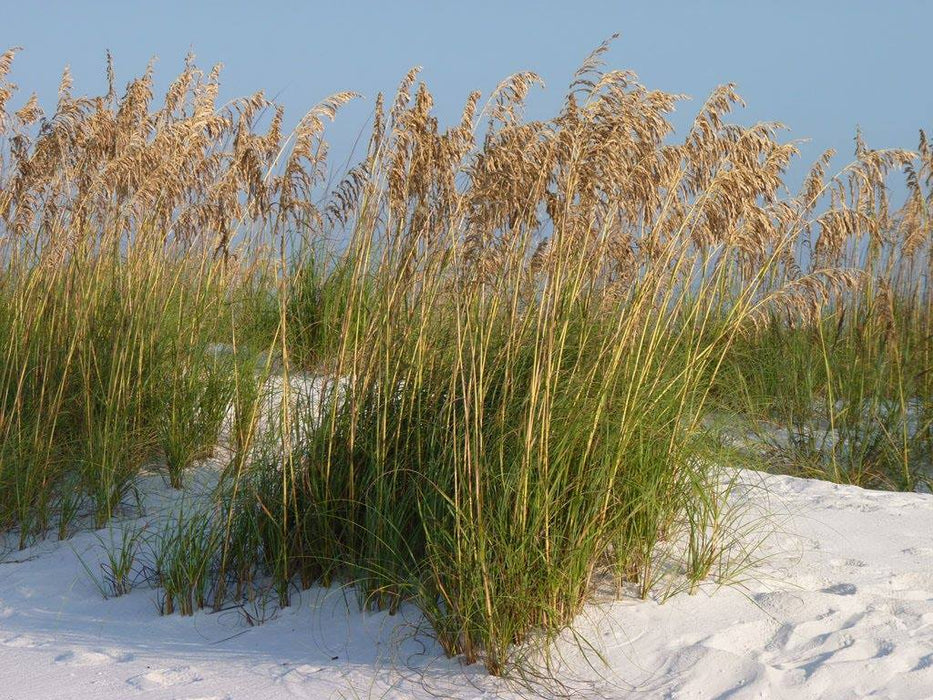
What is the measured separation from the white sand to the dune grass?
5.4 inches

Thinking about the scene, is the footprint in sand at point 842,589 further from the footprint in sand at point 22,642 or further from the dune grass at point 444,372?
the footprint in sand at point 22,642

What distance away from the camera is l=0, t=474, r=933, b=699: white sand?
3279 millimetres

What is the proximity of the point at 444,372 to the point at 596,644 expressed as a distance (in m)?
1.13

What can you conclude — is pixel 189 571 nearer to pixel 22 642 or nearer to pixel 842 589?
pixel 22 642

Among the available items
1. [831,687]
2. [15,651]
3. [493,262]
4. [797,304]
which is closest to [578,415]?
[493,262]

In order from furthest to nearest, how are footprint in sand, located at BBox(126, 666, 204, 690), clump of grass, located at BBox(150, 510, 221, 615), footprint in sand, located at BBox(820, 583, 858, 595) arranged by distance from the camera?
clump of grass, located at BBox(150, 510, 221, 615)
footprint in sand, located at BBox(820, 583, 858, 595)
footprint in sand, located at BBox(126, 666, 204, 690)

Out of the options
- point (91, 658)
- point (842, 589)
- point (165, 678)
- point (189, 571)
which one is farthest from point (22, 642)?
point (842, 589)

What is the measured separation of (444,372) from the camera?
392 cm

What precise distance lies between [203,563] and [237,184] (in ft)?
6.57

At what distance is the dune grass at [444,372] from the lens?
11.4ft

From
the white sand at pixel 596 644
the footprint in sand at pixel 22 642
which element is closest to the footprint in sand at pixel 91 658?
the white sand at pixel 596 644

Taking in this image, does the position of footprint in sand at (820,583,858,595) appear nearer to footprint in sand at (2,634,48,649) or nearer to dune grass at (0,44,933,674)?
dune grass at (0,44,933,674)

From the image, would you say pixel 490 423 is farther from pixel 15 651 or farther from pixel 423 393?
pixel 15 651

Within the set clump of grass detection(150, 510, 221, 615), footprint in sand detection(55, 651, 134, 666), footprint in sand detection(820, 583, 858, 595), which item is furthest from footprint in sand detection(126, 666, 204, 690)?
footprint in sand detection(820, 583, 858, 595)
